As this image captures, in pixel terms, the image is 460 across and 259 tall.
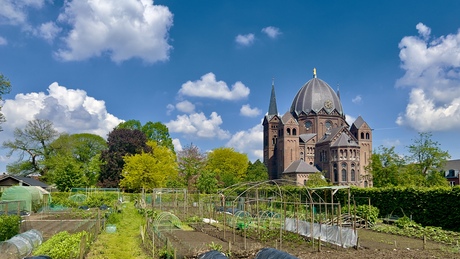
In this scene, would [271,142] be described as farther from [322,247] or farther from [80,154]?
[322,247]

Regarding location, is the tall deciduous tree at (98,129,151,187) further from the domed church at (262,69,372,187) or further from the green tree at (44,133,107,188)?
the domed church at (262,69,372,187)

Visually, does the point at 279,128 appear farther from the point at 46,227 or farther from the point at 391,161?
the point at 46,227

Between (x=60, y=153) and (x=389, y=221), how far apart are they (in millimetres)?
55788

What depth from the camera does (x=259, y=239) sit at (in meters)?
17.2

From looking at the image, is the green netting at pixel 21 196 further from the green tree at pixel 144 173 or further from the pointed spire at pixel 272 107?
the pointed spire at pixel 272 107

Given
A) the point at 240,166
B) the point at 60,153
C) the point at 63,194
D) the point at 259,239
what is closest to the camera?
the point at 259,239

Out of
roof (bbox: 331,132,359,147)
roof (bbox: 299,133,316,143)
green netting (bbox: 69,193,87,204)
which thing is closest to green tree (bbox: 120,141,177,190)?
green netting (bbox: 69,193,87,204)

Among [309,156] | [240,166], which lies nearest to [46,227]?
[240,166]

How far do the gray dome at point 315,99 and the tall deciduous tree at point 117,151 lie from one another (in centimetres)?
3696

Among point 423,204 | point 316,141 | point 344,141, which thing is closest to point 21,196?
point 423,204

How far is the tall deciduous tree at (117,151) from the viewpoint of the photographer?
185 ft

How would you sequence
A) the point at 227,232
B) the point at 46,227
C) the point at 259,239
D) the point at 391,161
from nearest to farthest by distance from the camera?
1. the point at 259,239
2. the point at 227,232
3. the point at 46,227
4. the point at 391,161

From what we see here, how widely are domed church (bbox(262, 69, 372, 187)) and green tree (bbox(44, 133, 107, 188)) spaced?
32177 mm

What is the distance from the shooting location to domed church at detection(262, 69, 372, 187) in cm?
7031
